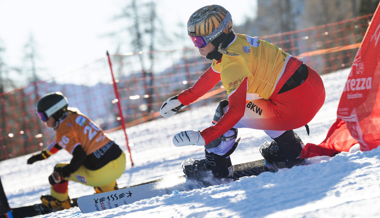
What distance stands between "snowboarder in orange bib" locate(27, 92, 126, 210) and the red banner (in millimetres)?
2200

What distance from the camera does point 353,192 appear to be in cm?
172

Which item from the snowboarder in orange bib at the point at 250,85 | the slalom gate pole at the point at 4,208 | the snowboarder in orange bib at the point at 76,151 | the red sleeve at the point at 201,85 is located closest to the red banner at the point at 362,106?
the snowboarder in orange bib at the point at 250,85

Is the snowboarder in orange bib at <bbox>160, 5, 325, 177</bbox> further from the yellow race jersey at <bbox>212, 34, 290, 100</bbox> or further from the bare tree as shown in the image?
the bare tree

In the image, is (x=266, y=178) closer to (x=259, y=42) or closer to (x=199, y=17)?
(x=259, y=42)

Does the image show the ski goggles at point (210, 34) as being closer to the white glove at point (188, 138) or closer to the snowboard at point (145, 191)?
the white glove at point (188, 138)

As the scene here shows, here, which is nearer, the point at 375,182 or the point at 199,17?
the point at 375,182

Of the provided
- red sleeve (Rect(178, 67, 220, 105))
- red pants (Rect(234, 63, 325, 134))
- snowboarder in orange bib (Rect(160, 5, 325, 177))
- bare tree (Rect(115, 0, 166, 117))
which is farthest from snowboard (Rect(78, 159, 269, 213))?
bare tree (Rect(115, 0, 166, 117))

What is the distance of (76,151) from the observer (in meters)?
3.69

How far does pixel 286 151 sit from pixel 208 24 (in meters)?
1.24

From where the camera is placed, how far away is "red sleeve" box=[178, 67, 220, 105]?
3.10 m

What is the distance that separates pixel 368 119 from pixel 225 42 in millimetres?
1208

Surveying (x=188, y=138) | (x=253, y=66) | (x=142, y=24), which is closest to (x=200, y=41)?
(x=253, y=66)

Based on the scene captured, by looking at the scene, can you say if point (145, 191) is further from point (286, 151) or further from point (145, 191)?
point (286, 151)

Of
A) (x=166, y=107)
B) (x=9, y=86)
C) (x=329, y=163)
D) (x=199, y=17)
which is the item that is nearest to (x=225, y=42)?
(x=199, y=17)
